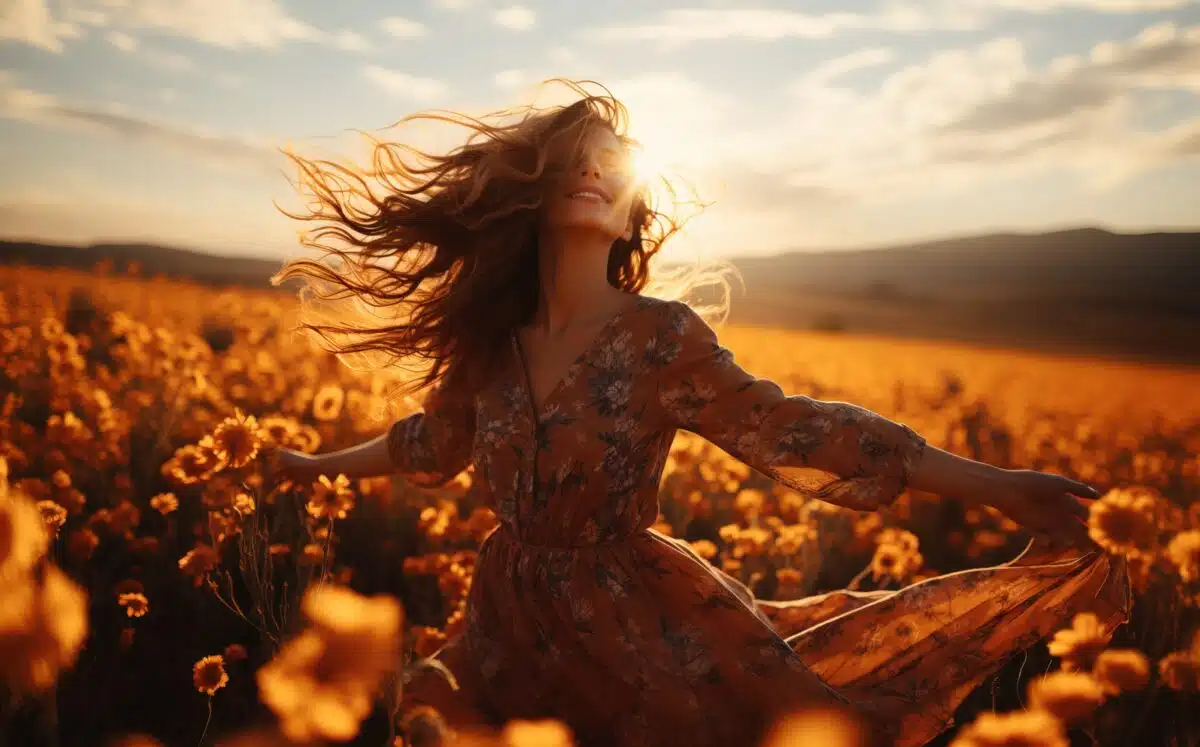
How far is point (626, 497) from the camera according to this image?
2.23 metres

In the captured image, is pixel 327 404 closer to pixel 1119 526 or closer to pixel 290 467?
pixel 290 467

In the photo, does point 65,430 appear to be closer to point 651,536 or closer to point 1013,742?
point 651,536

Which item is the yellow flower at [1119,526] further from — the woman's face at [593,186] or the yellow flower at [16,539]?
the yellow flower at [16,539]

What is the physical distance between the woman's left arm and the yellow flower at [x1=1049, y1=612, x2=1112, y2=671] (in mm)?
311

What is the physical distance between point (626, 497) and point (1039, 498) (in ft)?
3.11

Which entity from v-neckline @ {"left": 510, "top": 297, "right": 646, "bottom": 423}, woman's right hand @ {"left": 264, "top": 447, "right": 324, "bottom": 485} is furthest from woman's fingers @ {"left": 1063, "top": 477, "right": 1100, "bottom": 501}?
woman's right hand @ {"left": 264, "top": 447, "right": 324, "bottom": 485}

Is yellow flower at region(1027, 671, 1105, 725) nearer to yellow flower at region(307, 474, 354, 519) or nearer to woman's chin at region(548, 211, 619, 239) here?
woman's chin at region(548, 211, 619, 239)

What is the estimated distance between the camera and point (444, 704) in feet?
6.98

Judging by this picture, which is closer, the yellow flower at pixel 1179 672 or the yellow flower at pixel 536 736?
the yellow flower at pixel 536 736

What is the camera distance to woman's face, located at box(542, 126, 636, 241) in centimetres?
240

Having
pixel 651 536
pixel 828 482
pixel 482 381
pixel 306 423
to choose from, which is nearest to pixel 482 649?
pixel 651 536

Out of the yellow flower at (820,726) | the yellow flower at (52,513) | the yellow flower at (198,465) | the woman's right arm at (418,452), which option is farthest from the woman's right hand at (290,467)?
the yellow flower at (820,726)

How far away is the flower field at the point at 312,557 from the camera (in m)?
0.98

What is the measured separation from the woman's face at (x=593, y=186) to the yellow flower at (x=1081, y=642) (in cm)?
153
